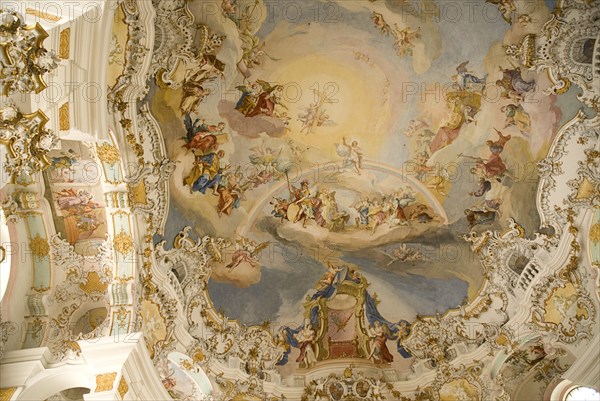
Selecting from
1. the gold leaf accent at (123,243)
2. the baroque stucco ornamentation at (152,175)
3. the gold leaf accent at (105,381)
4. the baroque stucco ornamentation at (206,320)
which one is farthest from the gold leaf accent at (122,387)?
the baroque stucco ornamentation at (152,175)

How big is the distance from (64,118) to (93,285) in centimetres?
367

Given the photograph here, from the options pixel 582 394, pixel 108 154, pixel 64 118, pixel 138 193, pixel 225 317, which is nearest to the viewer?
pixel 64 118

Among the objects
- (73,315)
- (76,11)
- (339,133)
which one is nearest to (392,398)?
(339,133)

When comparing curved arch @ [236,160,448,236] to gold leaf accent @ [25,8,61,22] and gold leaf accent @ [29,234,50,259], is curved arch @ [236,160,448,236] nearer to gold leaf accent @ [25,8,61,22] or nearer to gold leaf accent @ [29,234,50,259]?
gold leaf accent @ [29,234,50,259]

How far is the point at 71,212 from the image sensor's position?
11500mm

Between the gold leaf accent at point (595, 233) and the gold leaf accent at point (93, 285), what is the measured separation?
31.0 feet

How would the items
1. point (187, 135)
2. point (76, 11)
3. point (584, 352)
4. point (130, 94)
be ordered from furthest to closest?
point (187, 135)
point (584, 352)
point (130, 94)
point (76, 11)

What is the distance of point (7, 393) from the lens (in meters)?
9.98

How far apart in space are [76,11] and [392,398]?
1057 cm

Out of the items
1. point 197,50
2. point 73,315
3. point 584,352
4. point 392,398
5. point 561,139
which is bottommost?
point 392,398

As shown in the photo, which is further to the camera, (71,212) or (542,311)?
(542,311)

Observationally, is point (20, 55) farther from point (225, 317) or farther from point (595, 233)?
point (595, 233)

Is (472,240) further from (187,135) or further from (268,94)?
(187,135)

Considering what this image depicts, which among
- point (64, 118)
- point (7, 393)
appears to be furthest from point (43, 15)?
point (7, 393)
